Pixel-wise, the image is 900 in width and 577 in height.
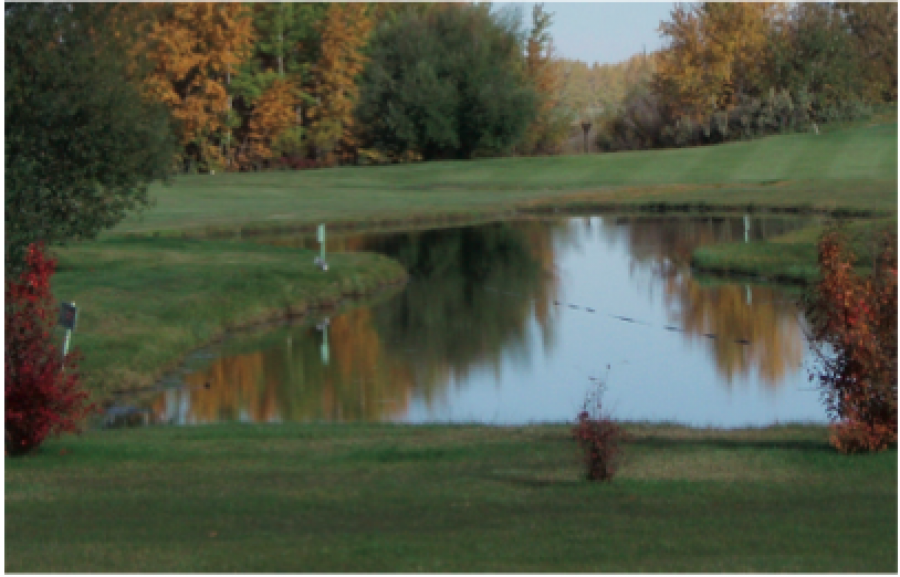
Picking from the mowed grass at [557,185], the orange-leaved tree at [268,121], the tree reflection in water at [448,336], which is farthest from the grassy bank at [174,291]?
the orange-leaved tree at [268,121]

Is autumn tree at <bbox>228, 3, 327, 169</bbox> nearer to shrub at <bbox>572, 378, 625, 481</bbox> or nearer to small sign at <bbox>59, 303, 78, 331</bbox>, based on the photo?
small sign at <bbox>59, 303, 78, 331</bbox>

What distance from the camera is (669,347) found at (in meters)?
22.8

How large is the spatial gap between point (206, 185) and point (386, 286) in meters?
30.8

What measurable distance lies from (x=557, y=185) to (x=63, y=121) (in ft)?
130

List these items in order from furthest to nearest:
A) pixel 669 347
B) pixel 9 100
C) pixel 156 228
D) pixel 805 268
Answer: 1. pixel 156 228
2. pixel 805 268
3. pixel 669 347
4. pixel 9 100

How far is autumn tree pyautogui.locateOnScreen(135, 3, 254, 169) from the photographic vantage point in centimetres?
6712

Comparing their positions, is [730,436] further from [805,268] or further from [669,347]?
[805,268]

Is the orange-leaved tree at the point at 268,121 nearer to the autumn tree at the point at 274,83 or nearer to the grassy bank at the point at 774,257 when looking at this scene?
the autumn tree at the point at 274,83

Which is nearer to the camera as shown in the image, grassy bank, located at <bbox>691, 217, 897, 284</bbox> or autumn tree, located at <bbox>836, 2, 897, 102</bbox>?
grassy bank, located at <bbox>691, 217, 897, 284</bbox>

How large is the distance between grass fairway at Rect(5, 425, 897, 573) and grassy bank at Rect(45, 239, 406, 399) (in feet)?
22.4

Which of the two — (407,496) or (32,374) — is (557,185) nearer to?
(32,374)

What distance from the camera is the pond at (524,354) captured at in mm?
17875

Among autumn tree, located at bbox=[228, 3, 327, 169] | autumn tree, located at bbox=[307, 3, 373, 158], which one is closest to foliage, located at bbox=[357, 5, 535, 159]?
autumn tree, located at bbox=[307, 3, 373, 158]

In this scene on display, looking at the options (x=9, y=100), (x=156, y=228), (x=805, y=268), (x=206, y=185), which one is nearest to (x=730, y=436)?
(x=9, y=100)
